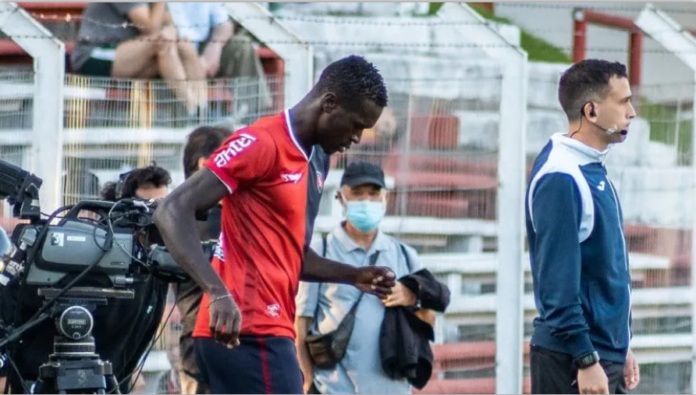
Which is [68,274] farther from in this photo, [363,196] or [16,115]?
[16,115]

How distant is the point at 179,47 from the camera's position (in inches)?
365

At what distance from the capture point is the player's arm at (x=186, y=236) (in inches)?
214

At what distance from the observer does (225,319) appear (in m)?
5.36

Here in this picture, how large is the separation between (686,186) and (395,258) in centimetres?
201

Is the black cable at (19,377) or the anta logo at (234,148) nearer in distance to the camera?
the anta logo at (234,148)

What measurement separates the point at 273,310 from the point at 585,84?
1482mm

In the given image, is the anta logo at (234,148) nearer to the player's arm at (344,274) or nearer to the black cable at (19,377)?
the player's arm at (344,274)

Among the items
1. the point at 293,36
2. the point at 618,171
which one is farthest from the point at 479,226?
the point at 293,36

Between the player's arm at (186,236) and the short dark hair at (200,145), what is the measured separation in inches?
90.8

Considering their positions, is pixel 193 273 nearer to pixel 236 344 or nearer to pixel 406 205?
pixel 236 344

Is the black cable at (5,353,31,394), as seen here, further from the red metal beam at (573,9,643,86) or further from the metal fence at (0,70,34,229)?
the red metal beam at (573,9,643,86)

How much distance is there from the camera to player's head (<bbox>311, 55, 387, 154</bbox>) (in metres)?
5.71

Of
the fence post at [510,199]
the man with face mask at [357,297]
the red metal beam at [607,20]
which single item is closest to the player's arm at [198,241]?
the man with face mask at [357,297]

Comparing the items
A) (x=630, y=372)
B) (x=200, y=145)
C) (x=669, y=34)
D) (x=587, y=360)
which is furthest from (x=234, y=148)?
(x=669, y=34)
